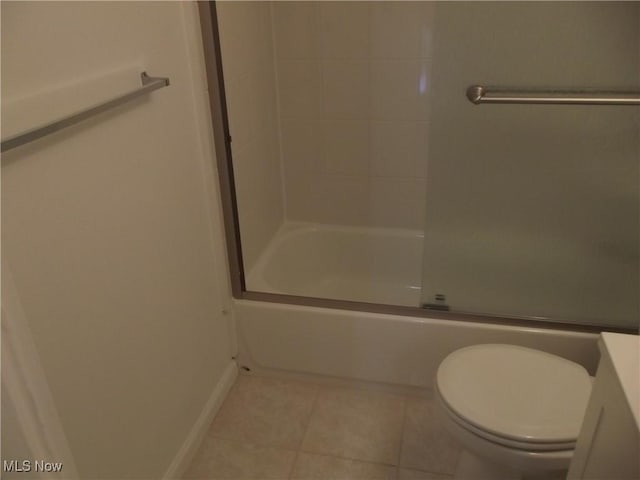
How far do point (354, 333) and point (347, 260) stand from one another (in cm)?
57

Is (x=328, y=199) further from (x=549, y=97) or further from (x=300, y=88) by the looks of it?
(x=549, y=97)

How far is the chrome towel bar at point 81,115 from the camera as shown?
0.85 meters

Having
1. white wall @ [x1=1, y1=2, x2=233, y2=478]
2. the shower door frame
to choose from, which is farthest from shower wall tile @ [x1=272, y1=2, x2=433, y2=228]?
white wall @ [x1=1, y1=2, x2=233, y2=478]

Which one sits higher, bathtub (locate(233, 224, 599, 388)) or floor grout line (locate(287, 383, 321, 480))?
bathtub (locate(233, 224, 599, 388))

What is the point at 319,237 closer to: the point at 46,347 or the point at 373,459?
the point at 373,459

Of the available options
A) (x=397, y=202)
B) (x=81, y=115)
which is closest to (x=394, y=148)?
(x=397, y=202)

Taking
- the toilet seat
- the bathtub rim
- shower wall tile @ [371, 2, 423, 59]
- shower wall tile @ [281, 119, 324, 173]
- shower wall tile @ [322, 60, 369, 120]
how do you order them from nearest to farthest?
1. the toilet seat
2. the bathtub rim
3. shower wall tile @ [371, 2, 423, 59]
4. shower wall tile @ [322, 60, 369, 120]
5. shower wall tile @ [281, 119, 324, 173]

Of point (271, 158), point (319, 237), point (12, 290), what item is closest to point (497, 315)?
point (319, 237)

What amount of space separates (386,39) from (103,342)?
58.4 inches

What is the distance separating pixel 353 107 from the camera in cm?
216

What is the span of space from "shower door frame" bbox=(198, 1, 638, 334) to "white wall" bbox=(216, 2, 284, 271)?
0.08 meters

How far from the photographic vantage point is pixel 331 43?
2070mm

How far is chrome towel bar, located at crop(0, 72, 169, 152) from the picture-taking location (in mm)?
849

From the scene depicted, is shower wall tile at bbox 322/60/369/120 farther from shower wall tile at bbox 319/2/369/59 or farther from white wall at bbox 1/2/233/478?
white wall at bbox 1/2/233/478
